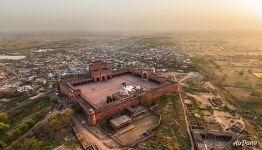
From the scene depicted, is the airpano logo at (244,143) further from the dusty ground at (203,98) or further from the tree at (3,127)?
the tree at (3,127)

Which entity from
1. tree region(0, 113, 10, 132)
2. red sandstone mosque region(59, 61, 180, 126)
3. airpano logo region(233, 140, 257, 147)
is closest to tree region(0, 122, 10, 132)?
tree region(0, 113, 10, 132)

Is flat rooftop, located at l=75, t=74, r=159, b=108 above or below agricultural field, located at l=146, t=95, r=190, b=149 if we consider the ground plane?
above

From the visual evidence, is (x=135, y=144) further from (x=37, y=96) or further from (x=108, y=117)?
(x=37, y=96)

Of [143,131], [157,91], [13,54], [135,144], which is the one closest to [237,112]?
[157,91]

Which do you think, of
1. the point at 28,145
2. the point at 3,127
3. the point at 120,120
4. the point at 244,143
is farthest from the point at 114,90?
the point at 244,143

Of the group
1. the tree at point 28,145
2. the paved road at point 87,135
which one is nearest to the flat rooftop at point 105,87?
the paved road at point 87,135

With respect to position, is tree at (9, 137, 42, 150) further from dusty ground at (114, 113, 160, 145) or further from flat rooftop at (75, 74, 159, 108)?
flat rooftop at (75, 74, 159, 108)

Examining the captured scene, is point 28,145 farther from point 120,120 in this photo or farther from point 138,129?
point 138,129
